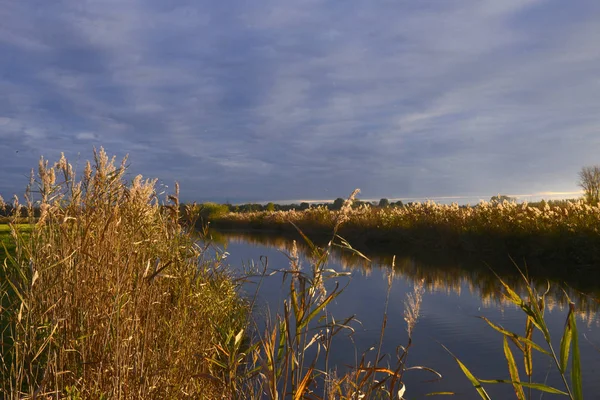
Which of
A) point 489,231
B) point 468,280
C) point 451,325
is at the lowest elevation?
point 451,325

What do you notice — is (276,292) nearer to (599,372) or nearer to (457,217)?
(599,372)

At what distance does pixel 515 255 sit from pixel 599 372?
27.0 feet

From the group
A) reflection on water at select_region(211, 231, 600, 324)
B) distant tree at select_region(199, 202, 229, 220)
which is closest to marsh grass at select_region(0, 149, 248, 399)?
reflection on water at select_region(211, 231, 600, 324)

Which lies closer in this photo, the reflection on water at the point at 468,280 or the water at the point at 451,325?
the water at the point at 451,325

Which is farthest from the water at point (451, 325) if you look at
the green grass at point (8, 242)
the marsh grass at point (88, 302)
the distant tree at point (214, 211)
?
the distant tree at point (214, 211)

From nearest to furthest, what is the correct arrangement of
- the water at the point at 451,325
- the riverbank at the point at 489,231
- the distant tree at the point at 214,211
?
the water at the point at 451,325
the riverbank at the point at 489,231
the distant tree at the point at 214,211

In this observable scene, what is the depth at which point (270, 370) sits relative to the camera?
1887 mm

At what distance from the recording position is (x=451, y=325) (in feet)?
22.8

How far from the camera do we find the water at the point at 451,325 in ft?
16.1

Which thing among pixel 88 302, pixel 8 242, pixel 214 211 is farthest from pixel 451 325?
pixel 214 211

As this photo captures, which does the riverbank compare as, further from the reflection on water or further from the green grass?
the green grass

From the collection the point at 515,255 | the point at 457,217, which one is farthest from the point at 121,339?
the point at 457,217

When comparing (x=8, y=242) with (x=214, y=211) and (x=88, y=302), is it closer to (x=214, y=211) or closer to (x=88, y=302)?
(x=88, y=302)

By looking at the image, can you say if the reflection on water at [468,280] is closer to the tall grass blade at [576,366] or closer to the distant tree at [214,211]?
the tall grass blade at [576,366]
